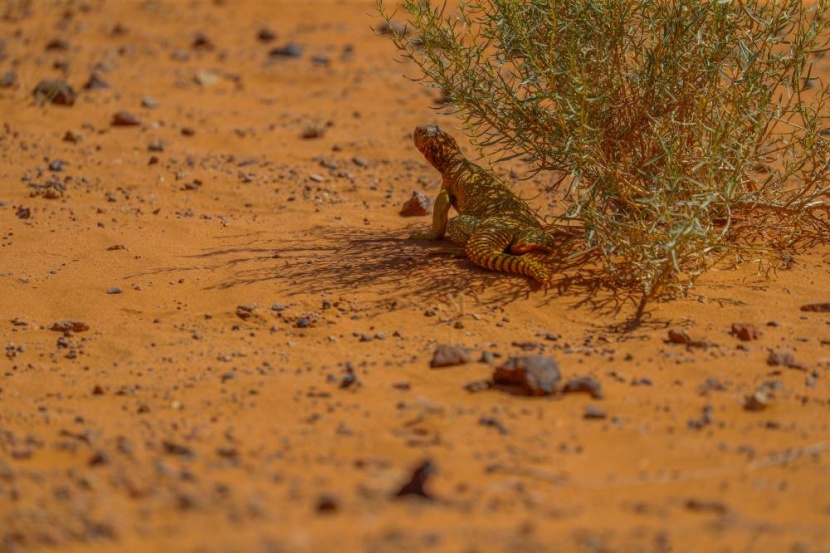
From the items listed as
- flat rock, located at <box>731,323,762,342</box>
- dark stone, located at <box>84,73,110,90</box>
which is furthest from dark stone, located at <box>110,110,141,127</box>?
flat rock, located at <box>731,323,762,342</box>

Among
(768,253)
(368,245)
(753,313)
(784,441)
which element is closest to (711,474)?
(784,441)

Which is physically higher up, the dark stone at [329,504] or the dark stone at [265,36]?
the dark stone at [265,36]

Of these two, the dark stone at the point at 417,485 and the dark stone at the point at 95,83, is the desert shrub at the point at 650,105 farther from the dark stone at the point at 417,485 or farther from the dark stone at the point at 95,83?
the dark stone at the point at 95,83

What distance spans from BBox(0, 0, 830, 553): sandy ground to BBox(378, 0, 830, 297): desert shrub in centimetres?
47

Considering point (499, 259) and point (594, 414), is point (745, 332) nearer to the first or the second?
point (594, 414)

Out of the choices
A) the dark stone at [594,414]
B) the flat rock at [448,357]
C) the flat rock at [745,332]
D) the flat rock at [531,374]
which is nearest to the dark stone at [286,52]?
the flat rock at [448,357]

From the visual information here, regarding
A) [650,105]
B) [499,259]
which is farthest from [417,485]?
[650,105]

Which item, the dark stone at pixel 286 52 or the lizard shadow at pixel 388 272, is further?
the dark stone at pixel 286 52

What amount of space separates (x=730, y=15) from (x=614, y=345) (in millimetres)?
2395

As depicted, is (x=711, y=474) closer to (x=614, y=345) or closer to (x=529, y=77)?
(x=614, y=345)

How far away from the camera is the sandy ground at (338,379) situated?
Answer: 371 cm

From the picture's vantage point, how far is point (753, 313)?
20.3ft

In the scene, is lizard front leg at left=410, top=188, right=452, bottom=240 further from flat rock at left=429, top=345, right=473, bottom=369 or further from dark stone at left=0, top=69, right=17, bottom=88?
dark stone at left=0, top=69, right=17, bottom=88

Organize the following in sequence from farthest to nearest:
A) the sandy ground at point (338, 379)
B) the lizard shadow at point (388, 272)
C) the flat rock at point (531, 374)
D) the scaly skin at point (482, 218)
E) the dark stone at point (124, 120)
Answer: the dark stone at point (124, 120) < the scaly skin at point (482, 218) < the lizard shadow at point (388, 272) < the flat rock at point (531, 374) < the sandy ground at point (338, 379)
